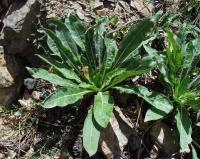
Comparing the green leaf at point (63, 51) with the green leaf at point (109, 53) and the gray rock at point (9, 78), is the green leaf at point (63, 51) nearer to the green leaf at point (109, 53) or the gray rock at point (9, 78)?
the green leaf at point (109, 53)

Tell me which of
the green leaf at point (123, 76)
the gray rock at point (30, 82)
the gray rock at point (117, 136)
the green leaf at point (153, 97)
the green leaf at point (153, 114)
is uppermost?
the gray rock at point (30, 82)

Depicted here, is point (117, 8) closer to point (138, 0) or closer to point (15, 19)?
point (138, 0)

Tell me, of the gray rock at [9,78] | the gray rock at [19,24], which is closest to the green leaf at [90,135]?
the gray rock at [9,78]

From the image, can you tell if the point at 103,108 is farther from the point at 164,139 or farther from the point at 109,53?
the point at 164,139

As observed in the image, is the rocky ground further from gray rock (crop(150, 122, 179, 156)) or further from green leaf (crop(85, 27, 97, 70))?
green leaf (crop(85, 27, 97, 70))

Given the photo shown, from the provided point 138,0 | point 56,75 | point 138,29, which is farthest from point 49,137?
point 138,0
